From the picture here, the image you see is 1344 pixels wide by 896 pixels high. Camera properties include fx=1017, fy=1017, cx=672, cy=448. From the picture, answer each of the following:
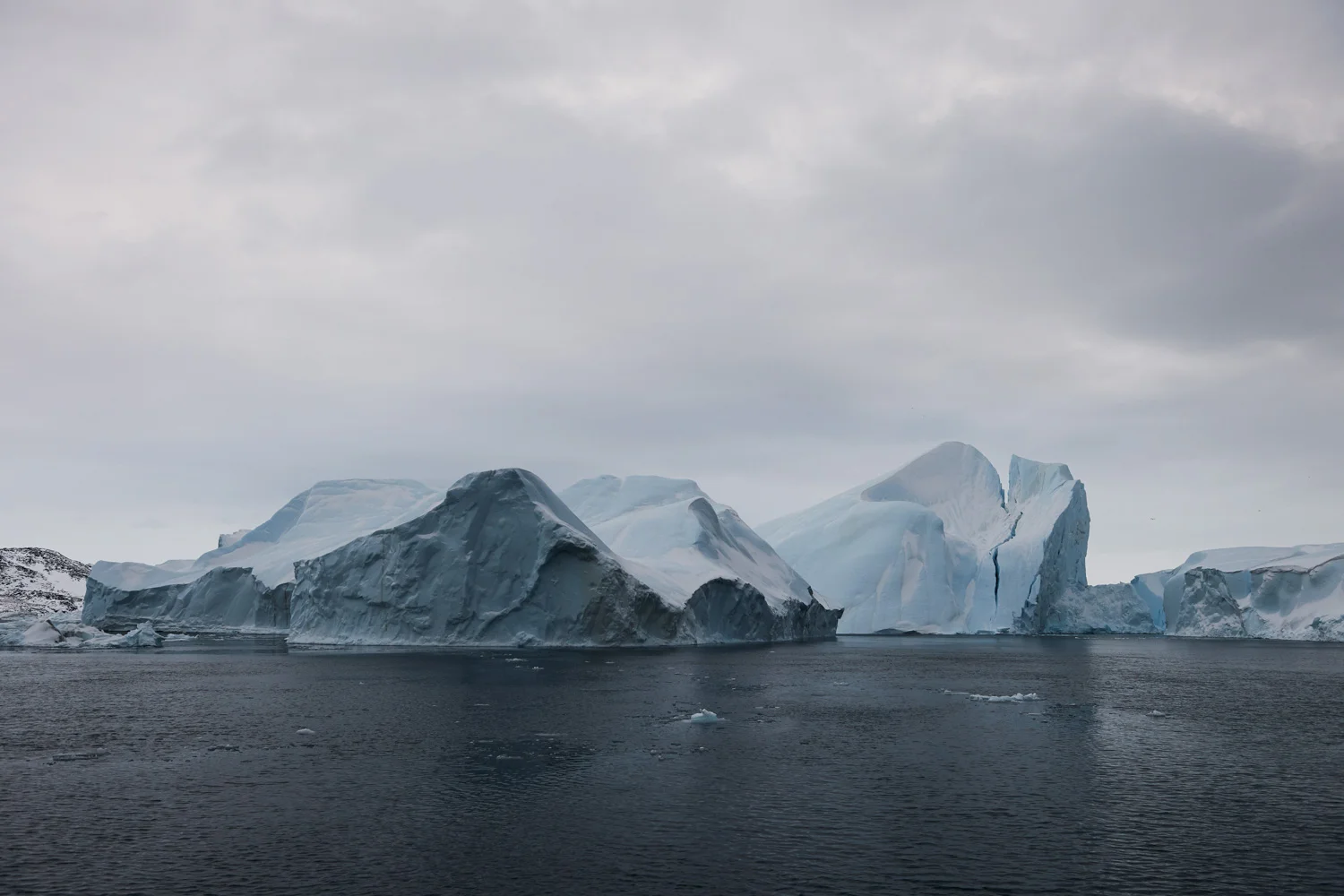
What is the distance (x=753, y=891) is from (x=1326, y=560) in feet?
305

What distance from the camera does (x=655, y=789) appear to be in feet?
62.3

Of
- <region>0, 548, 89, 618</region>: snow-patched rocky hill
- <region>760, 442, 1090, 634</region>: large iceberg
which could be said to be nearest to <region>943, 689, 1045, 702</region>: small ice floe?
<region>760, 442, 1090, 634</region>: large iceberg

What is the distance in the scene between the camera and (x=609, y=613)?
61.6 meters

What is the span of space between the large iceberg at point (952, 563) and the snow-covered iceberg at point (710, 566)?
11.2 metres

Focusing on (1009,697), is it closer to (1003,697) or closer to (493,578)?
(1003,697)

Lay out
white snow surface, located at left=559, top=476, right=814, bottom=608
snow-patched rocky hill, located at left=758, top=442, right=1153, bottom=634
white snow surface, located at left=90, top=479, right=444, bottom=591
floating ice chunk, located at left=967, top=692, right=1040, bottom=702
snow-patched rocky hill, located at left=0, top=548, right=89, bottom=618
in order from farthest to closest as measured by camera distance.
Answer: snow-patched rocky hill, located at left=0, top=548, right=89, bottom=618 → snow-patched rocky hill, located at left=758, top=442, right=1153, bottom=634 → white snow surface, located at left=90, top=479, right=444, bottom=591 → white snow surface, located at left=559, top=476, right=814, bottom=608 → floating ice chunk, located at left=967, top=692, right=1040, bottom=702

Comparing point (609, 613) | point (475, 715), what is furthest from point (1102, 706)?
point (609, 613)

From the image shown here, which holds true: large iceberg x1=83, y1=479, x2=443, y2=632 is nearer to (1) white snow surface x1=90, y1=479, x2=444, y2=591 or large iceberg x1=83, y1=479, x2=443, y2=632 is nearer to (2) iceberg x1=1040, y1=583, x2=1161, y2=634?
(1) white snow surface x1=90, y1=479, x2=444, y2=591

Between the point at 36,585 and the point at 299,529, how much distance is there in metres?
115

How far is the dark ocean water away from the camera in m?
13.8

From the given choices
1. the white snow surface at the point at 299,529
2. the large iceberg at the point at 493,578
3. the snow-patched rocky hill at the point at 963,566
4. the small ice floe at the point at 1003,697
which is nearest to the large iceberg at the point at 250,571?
the white snow surface at the point at 299,529

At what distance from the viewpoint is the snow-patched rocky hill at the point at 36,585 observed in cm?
15762

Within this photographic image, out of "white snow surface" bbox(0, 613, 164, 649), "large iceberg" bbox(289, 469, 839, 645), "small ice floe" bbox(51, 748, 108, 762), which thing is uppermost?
"large iceberg" bbox(289, 469, 839, 645)

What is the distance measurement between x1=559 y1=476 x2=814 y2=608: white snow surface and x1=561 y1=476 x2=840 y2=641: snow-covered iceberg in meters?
0.09
